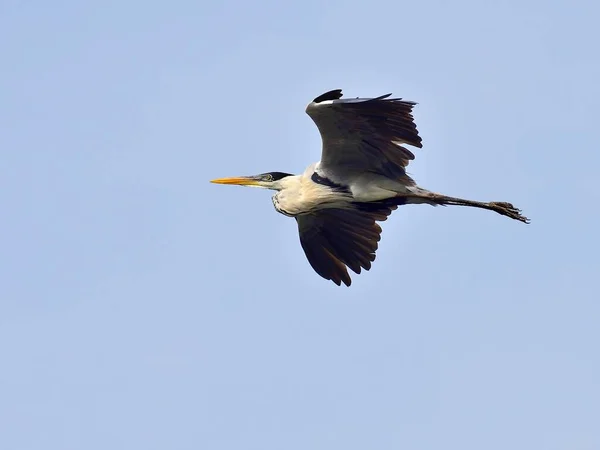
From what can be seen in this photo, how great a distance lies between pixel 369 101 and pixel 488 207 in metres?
2.17

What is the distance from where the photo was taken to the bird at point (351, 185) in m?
14.2

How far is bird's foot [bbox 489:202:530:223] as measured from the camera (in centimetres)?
1505

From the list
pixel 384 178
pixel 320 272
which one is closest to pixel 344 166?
pixel 384 178

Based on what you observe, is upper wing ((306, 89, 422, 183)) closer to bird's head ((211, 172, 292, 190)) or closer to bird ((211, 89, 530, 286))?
bird ((211, 89, 530, 286))

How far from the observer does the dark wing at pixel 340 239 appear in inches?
616

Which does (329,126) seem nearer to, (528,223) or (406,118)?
(406,118)

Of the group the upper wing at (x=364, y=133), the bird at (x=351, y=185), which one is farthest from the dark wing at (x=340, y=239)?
the upper wing at (x=364, y=133)

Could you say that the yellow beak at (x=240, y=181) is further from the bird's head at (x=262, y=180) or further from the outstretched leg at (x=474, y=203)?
the outstretched leg at (x=474, y=203)

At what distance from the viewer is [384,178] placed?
1501 centimetres

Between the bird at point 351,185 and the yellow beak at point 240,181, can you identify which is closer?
the bird at point 351,185

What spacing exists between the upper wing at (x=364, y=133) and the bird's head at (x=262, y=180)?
2.54 feet

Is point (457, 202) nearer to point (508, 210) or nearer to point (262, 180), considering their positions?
point (508, 210)

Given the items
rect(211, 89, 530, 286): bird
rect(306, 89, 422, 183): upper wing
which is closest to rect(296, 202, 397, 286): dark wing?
rect(211, 89, 530, 286): bird

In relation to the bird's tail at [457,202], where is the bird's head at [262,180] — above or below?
above
